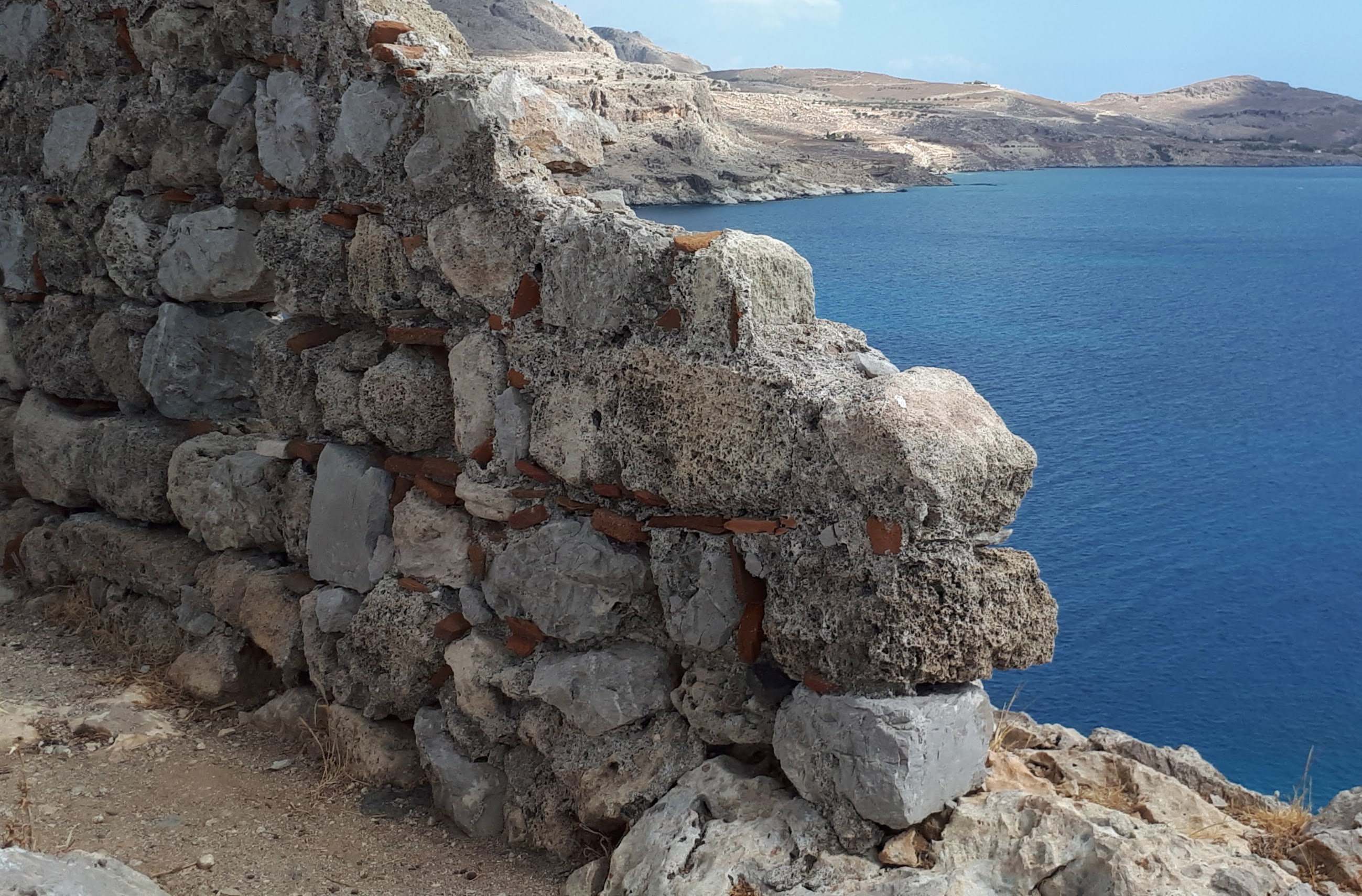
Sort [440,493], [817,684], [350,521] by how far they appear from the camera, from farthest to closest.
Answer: [350,521], [440,493], [817,684]

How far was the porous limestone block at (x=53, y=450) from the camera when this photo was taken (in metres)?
4.22

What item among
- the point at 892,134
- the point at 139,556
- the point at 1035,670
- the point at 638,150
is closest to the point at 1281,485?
the point at 1035,670

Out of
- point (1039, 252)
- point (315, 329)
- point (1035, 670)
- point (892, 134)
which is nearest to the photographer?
point (315, 329)

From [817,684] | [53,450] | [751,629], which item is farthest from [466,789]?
[53,450]

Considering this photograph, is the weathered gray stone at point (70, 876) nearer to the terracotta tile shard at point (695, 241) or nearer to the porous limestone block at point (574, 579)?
the porous limestone block at point (574, 579)

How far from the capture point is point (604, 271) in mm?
2711

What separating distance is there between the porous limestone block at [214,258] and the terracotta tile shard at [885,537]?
7.38ft

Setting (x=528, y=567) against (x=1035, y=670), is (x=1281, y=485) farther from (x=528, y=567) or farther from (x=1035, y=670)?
(x=528, y=567)

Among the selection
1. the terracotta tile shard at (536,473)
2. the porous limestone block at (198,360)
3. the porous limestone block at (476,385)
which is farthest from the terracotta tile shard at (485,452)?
the porous limestone block at (198,360)

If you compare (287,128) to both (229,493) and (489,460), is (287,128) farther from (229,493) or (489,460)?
(489,460)

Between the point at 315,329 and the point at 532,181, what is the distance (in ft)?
2.97

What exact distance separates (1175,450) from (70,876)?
6.70 meters

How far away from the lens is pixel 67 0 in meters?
4.07

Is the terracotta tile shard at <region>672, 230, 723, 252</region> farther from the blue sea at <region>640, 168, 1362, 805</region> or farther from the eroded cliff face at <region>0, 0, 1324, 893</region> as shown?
the blue sea at <region>640, 168, 1362, 805</region>
